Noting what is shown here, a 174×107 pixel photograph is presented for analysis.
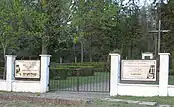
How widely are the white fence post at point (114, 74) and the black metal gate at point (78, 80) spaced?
75.2 inches

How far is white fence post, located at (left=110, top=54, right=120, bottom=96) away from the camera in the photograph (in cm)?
1430

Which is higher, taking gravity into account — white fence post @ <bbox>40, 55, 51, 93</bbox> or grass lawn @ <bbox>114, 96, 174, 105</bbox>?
white fence post @ <bbox>40, 55, 51, 93</bbox>

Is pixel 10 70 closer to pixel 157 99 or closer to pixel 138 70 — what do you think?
pixel 138 70

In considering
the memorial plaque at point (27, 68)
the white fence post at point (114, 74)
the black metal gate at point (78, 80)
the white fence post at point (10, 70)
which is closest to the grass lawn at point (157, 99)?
the white fence post at point (114, 74)

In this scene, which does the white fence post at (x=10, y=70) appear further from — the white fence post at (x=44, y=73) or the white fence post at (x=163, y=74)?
the white fence post at (x=163, y=74)

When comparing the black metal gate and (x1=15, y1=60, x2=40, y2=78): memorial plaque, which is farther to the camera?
the black metal gate

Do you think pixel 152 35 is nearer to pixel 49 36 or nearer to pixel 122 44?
pixel 122 44

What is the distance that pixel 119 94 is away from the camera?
1438 centimetres

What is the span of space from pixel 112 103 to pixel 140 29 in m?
36.5

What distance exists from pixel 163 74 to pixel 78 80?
13.8 feet

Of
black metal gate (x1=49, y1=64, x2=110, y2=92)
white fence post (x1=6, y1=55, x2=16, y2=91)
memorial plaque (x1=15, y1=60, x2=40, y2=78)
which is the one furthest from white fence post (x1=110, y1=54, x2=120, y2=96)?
white fence post (x1=6, y1=55, x2=16, y2=91)

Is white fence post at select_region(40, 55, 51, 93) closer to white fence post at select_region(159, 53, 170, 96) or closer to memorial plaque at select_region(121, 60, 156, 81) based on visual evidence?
memorial plaque at select_region(121, 60, 156, 81)

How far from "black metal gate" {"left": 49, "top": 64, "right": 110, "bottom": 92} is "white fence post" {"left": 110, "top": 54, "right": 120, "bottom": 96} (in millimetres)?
1910

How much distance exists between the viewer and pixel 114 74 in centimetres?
1430
